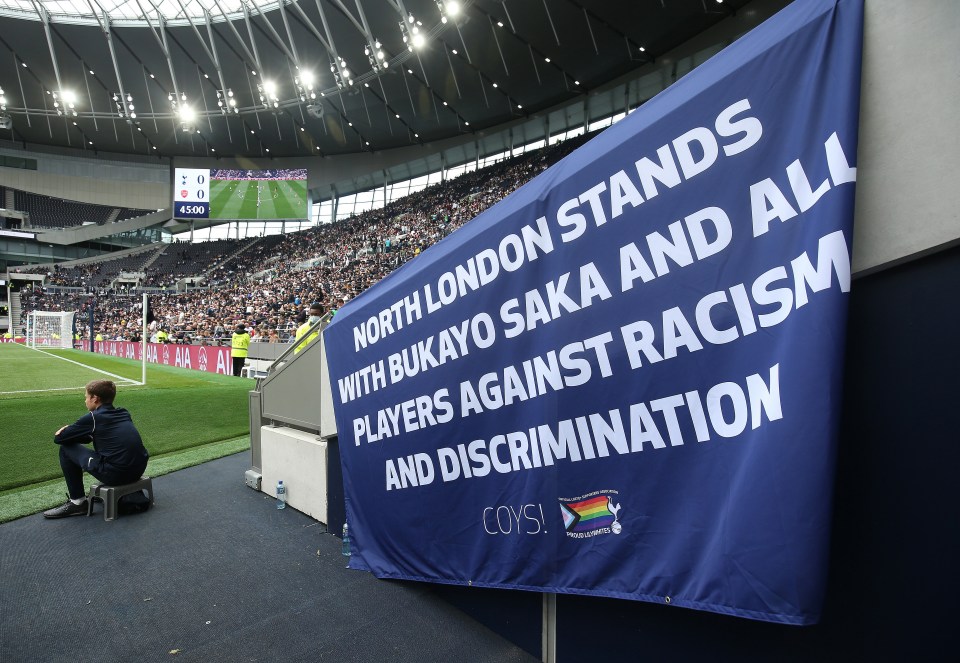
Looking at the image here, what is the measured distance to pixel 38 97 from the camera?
33.0 metres

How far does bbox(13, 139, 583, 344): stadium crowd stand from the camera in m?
23.2

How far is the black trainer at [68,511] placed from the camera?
3.60 meters

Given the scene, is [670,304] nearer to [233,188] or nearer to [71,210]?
[233,188]

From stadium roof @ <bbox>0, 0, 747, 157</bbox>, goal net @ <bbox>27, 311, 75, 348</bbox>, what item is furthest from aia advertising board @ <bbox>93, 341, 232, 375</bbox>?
stadium roof @ <bbox>0, 0, 747, 157</bbox>

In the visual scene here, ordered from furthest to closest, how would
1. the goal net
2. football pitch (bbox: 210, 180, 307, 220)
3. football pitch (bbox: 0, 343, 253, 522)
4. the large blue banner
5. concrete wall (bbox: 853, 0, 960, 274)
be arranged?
football pitch (bbox: 210, 180, 307, 220) → the goal net → football pitch (bbox: 0, 343, 253, 522) → the large blue banner → concrete wall (bbox: 853, 0, 960, 274)

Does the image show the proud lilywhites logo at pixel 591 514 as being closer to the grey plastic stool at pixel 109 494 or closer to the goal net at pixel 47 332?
the grey plastic stool at pixel 109 494

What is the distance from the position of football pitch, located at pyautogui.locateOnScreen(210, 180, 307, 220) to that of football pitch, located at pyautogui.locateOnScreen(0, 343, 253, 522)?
896 inches

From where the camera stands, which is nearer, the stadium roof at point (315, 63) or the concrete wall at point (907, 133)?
the concrete wall at point (907, 133)

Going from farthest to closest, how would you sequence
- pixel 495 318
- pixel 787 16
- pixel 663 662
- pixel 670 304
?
pixel 495 318, pixel 663 662, pixel 670 304, pixel 787 16

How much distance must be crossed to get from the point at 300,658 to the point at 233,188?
3588 centimetres

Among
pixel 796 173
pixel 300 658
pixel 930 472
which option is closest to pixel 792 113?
pixel 796 173

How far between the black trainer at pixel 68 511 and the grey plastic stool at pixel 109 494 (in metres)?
0.04

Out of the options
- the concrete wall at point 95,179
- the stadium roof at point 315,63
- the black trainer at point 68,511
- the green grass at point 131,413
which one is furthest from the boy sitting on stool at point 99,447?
the concrete wall at point 95,179

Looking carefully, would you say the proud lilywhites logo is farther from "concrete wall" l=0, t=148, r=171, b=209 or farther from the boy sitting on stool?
"concrete wall" l=0, t=148, r=171, b=209
